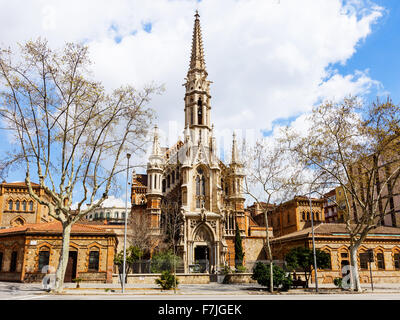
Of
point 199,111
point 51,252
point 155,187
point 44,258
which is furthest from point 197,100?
point 44,258

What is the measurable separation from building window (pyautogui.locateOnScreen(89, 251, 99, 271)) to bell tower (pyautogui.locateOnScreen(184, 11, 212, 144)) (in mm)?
26428

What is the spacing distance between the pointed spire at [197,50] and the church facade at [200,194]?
20cm

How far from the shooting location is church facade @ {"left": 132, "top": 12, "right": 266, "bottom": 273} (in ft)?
147

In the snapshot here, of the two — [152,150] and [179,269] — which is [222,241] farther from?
[152,150]

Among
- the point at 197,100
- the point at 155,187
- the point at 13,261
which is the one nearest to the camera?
the point at 13,261

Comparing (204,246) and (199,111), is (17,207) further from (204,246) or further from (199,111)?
(199,111)

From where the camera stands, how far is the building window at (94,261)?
3039 cm

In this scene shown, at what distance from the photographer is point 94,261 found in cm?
3059

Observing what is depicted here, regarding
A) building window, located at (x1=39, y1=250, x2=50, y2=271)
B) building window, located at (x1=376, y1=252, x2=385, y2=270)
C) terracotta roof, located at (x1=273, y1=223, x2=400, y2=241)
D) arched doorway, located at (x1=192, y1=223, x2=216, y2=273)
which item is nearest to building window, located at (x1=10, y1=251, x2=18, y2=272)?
building window, located at (x1=39, y1=250, x2=50, y2=271)

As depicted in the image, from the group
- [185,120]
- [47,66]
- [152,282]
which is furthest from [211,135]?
[47,66]

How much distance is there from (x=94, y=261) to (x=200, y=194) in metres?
20.9

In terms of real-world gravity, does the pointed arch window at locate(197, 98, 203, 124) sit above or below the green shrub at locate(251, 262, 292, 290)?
above

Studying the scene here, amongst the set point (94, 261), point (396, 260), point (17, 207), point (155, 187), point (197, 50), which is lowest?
point (396, 260)

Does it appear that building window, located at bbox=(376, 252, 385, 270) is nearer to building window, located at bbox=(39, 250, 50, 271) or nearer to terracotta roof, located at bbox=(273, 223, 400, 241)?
terracotta roof, located at bbox=(273, 223, 400, 241)
